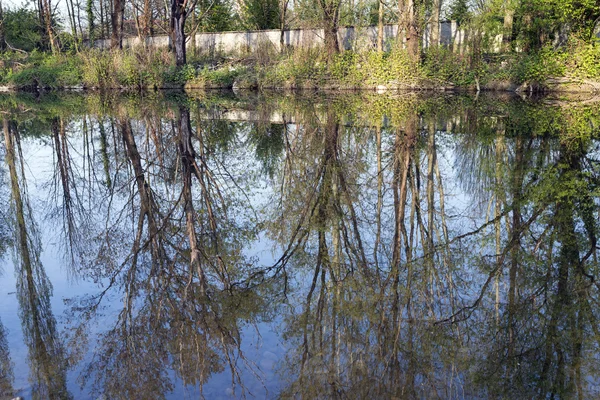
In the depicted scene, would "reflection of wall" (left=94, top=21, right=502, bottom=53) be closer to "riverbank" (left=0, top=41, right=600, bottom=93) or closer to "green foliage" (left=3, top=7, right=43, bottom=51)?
"riverbank" (left=0, top=41, right=600, bottom=93)

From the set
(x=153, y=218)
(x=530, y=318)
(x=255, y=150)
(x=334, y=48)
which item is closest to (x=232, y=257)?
(x=153, y=218)

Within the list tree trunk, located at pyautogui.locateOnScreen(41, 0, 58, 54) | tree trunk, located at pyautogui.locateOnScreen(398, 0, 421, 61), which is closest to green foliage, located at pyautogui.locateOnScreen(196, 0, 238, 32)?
tree trunk, located at pyautogui.locateOnScreen(41, 0, 58, 54)

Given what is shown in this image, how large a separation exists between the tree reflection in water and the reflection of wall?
1735 centimetres

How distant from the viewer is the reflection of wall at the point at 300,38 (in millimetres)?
24969

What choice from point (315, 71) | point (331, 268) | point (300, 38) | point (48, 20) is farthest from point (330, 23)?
point (331, 268)

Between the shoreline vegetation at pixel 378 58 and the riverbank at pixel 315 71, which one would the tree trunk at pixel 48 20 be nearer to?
the shoreline vegetation at pixel 378 58

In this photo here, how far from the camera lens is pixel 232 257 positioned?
4488 millimetres

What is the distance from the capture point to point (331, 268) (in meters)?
4.13

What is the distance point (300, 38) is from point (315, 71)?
572 centimetres

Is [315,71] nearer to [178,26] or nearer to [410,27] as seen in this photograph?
[410,27]

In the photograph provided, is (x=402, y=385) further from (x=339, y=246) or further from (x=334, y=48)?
(x=334, y=48)

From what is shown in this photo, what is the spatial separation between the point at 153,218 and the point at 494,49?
801 inches

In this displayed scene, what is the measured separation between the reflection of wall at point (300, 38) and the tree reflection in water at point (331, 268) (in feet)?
56.9

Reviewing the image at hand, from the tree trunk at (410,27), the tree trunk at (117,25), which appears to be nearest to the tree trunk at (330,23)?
the tree trunk at (410,27)
